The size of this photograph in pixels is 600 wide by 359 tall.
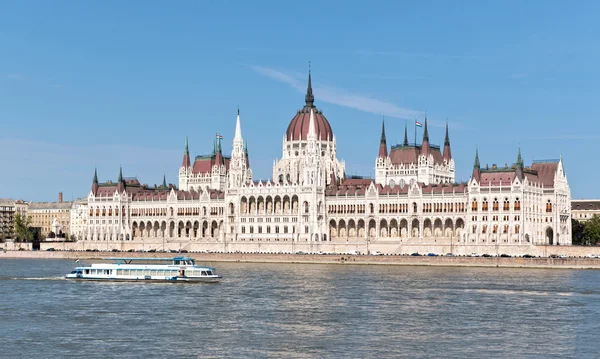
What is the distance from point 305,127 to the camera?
625 feet

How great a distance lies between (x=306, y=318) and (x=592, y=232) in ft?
334

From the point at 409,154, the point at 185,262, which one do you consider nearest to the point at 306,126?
the point at 409,154

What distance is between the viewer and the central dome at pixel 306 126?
190 m

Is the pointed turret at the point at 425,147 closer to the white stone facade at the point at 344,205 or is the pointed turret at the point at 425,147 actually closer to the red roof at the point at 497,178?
the white stone facade at the point at 344,205

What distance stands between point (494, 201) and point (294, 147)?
45435mm

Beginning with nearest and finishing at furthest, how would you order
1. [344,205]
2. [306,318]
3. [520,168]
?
[306,318]
[520,168]
[344,205]

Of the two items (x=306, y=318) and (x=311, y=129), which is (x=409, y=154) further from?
(x=306, y=318)

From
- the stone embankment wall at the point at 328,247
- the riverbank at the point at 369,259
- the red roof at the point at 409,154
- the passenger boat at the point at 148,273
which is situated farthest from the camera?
the red roof at the point at 409,154

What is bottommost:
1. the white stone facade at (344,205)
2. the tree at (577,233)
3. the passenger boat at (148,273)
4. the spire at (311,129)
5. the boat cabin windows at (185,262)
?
the passenger boat at (148,273)

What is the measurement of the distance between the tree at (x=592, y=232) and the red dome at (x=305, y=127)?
48.2 metres

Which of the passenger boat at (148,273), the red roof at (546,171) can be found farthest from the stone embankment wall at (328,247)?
the passenger boat at (148,273)

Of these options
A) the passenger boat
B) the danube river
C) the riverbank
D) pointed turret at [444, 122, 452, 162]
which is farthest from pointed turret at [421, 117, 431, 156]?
the passenger boat

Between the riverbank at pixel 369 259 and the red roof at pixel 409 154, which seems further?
the red roof at pixel 409 154

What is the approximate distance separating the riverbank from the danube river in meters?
22.2
